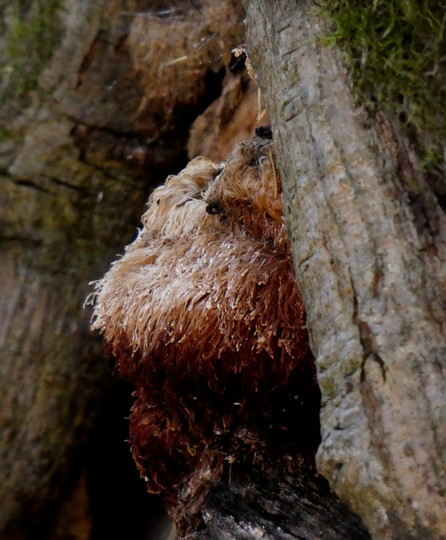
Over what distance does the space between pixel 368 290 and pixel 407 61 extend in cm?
20

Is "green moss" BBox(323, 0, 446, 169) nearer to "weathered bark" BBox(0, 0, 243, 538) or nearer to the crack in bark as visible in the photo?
"weathered bark" BBox(0, 0, 243, 538)

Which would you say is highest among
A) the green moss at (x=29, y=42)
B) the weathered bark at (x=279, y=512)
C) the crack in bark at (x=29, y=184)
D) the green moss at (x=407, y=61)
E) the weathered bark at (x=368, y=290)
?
the green moss at (x=29, y=42)

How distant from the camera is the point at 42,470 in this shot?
160cm

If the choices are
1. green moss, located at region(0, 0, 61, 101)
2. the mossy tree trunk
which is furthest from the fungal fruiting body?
green moss, located at region(0, 0, 61, 101)

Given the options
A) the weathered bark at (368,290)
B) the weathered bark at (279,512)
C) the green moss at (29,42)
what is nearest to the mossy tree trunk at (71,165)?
the green moss at (29,42)

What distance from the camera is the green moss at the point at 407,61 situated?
0.56m

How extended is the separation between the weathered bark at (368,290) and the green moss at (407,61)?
2 cm

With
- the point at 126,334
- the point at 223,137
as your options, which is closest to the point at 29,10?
the point at 223,137

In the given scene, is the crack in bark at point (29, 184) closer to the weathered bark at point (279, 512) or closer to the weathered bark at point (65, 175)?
the weathered bark at point (65, 175)

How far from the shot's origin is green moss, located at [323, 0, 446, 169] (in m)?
0.56

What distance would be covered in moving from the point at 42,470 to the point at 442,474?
128cm

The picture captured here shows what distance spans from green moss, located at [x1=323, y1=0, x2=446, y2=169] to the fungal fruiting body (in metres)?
0.23

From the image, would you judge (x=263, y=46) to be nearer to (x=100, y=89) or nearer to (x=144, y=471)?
(x=144, y=471)

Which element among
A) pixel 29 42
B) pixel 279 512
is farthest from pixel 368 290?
pixel 29 42
